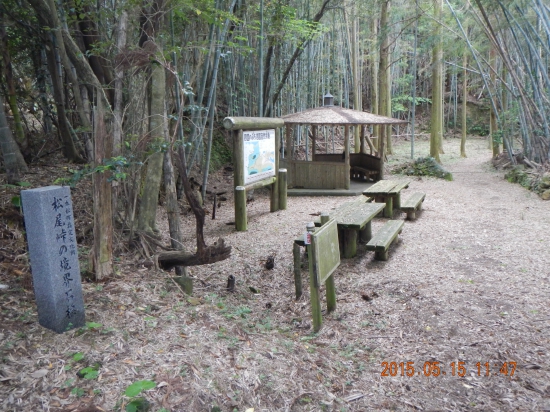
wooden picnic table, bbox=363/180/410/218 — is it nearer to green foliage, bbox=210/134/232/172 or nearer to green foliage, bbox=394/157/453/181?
green foliage, bbox=394/157/453/181

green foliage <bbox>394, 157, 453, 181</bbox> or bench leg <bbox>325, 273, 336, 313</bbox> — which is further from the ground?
green foliage <bbox>394, 157, 453, 181</bbox>

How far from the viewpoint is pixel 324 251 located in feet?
11.0

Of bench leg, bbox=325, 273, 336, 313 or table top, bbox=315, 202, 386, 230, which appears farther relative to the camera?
table top, bbox=315, 202, 386, 230

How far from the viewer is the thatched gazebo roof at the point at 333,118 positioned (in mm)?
9195

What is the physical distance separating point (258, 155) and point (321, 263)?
4.07 meters

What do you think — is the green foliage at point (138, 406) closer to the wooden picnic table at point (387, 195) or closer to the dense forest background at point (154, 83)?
the dense forest background at point (154, 83)

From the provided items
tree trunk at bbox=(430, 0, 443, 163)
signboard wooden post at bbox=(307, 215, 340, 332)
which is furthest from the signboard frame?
tree trunk at bbox=(430, 0, 443, 163)

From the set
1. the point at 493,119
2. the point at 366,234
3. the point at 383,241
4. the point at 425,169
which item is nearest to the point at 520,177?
the point at 425,169

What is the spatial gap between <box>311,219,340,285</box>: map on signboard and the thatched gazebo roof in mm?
5802


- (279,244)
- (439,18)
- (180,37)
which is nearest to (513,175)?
(439,18)

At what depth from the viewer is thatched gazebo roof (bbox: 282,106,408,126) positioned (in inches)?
362

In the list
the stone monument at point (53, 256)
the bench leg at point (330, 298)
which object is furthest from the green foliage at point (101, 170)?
the bench leg at point (330, 298)


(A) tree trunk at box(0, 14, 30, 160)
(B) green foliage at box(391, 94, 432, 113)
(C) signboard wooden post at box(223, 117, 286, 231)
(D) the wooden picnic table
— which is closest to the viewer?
(A) tree trunk at box(0, 14, 30, 160)

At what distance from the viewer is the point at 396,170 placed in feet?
40.1
